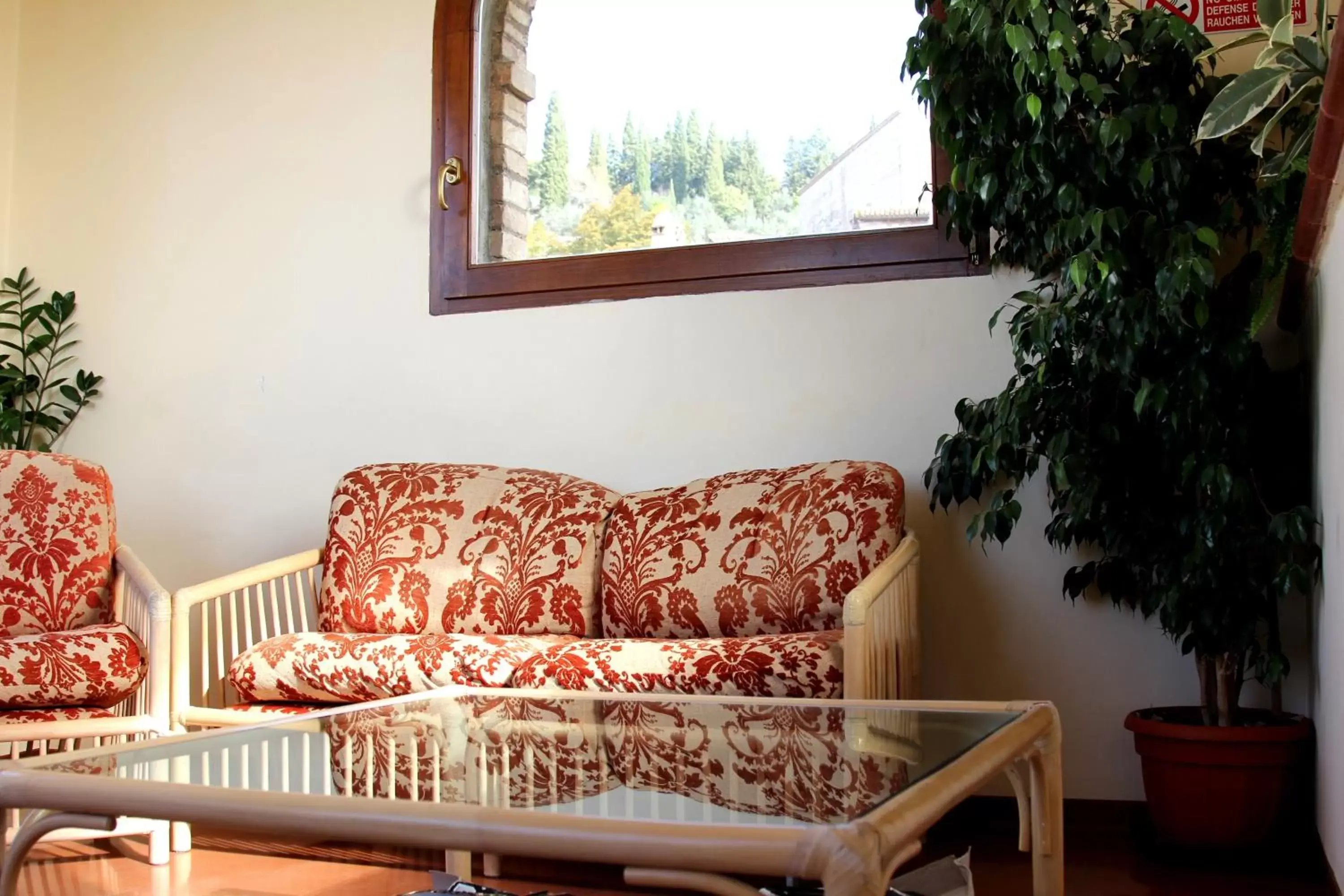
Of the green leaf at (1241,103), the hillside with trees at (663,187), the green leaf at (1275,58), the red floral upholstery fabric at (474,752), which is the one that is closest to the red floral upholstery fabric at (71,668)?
the red floral upholstery fabric at (474,752)

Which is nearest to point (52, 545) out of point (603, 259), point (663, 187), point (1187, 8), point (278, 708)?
point (278, 708)

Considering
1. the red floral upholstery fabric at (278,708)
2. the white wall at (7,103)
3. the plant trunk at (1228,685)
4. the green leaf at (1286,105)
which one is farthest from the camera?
the white wall at (7,103)

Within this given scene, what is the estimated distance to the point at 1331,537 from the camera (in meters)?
2.07

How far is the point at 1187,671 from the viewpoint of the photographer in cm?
288

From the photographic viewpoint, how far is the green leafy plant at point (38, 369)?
13.0ft

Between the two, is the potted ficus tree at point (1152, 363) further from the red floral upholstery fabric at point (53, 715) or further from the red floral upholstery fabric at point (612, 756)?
the red floral upholstery fabric at point (53, 715)

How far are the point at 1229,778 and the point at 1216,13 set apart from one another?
68.9 inches

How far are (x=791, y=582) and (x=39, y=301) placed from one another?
2.86 metres

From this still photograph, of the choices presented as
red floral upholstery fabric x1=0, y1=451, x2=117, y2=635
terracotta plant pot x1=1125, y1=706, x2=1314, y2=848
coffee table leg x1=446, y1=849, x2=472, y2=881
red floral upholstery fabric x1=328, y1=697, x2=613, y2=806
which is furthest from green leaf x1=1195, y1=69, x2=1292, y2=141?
red floral upholstery fabric x1=0, y1=451, x2=117, y2=635

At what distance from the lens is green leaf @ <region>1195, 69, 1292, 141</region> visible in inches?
88.8

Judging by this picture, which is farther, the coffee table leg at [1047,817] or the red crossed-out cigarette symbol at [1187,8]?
the red crossed-out cigarette symbol at [1187,8]

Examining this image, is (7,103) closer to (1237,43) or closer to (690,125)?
(690,125)

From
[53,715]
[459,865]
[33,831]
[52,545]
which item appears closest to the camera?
[33,831]

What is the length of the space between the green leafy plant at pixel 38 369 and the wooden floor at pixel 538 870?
5.30ft
